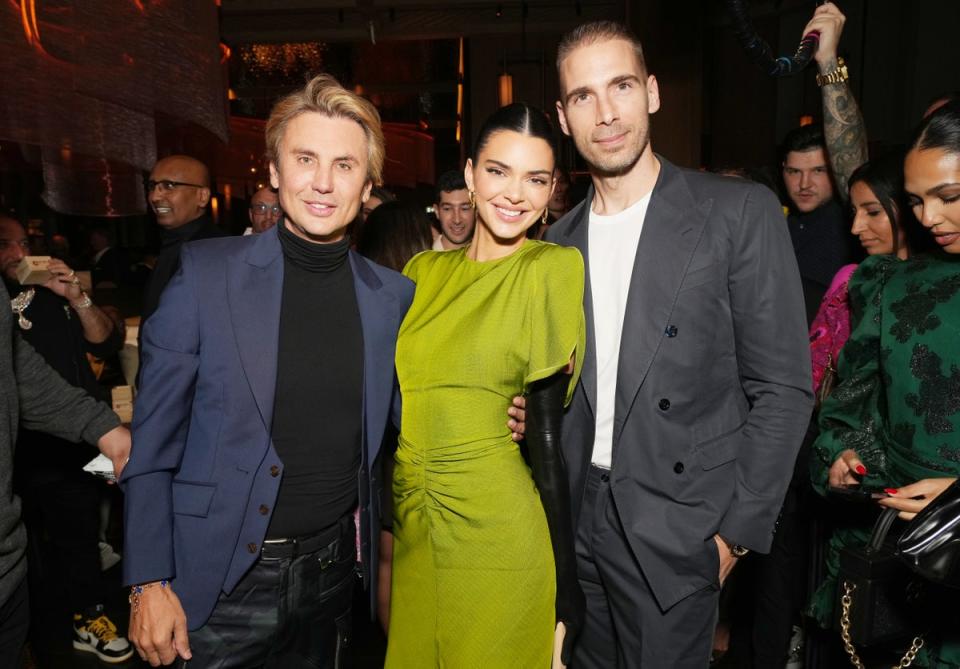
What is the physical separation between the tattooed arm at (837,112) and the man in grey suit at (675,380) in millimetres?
1343

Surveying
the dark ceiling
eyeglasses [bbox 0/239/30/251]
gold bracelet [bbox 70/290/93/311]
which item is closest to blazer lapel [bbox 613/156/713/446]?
gold bracelet [bbox 70/290/93/311]

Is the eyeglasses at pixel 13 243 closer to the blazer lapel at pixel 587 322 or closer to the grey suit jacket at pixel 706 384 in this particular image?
the blazer lapel at pixel 587 322

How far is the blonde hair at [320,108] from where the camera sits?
1.80 m

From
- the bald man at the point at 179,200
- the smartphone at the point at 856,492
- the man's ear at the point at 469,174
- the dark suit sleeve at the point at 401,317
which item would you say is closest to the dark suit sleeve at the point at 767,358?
the smartphone at the point at 856,492

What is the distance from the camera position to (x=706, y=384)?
6.22ft

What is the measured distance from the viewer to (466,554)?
184 cm

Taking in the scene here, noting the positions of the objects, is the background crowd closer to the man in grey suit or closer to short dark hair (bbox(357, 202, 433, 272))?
short dark hair (bbox(357, 202, 433, 272))

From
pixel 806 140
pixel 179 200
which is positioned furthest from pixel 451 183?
pixel 806 140

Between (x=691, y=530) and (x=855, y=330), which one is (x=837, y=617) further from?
(x=855, y=330)

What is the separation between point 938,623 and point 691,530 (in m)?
0.68

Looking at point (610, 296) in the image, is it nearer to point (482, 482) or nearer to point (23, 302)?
point (482, 482)

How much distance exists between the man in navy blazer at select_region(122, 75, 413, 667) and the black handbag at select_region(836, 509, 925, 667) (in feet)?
3.92

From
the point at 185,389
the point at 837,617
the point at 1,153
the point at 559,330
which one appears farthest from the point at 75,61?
the point at 1,153

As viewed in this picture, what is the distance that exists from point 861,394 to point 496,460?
1123 millimetres
